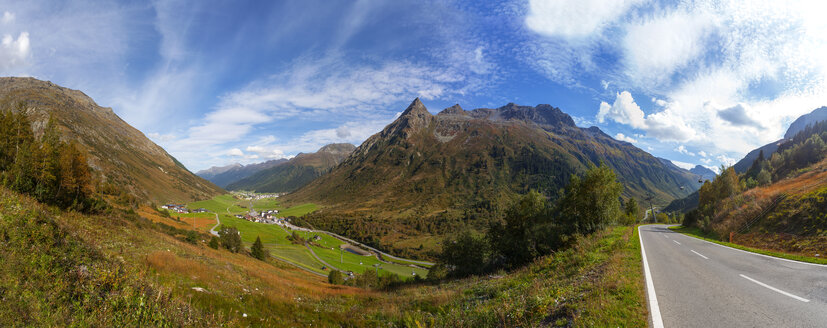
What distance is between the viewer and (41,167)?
94.2ft

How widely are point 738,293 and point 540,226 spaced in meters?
27.6

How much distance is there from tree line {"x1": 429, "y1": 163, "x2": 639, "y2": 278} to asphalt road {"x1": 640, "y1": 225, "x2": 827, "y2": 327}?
1082 cm

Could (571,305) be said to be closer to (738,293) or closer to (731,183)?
(738,293)

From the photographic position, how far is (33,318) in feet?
18.3

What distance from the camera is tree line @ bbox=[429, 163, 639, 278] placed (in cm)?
3177

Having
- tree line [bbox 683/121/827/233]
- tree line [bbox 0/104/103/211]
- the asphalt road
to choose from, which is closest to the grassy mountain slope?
the asphalt road

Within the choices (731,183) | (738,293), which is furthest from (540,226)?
(731,183)

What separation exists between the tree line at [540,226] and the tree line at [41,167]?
4859 centimetres

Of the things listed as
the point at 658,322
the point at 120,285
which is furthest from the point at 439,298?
the point at 120,285

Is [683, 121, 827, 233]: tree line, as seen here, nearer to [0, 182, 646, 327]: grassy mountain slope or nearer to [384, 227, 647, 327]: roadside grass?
[384, 227, 647, 327]: roadside grass

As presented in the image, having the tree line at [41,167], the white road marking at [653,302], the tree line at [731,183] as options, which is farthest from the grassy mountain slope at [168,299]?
the tree line at [731,183]

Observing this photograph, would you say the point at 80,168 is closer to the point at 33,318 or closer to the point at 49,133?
the point at 49,133

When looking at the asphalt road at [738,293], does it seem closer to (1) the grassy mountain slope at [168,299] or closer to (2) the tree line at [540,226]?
(1) the grassy mountain slope at [168,299]

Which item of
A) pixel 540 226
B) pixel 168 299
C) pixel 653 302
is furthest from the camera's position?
pixel 540 226
